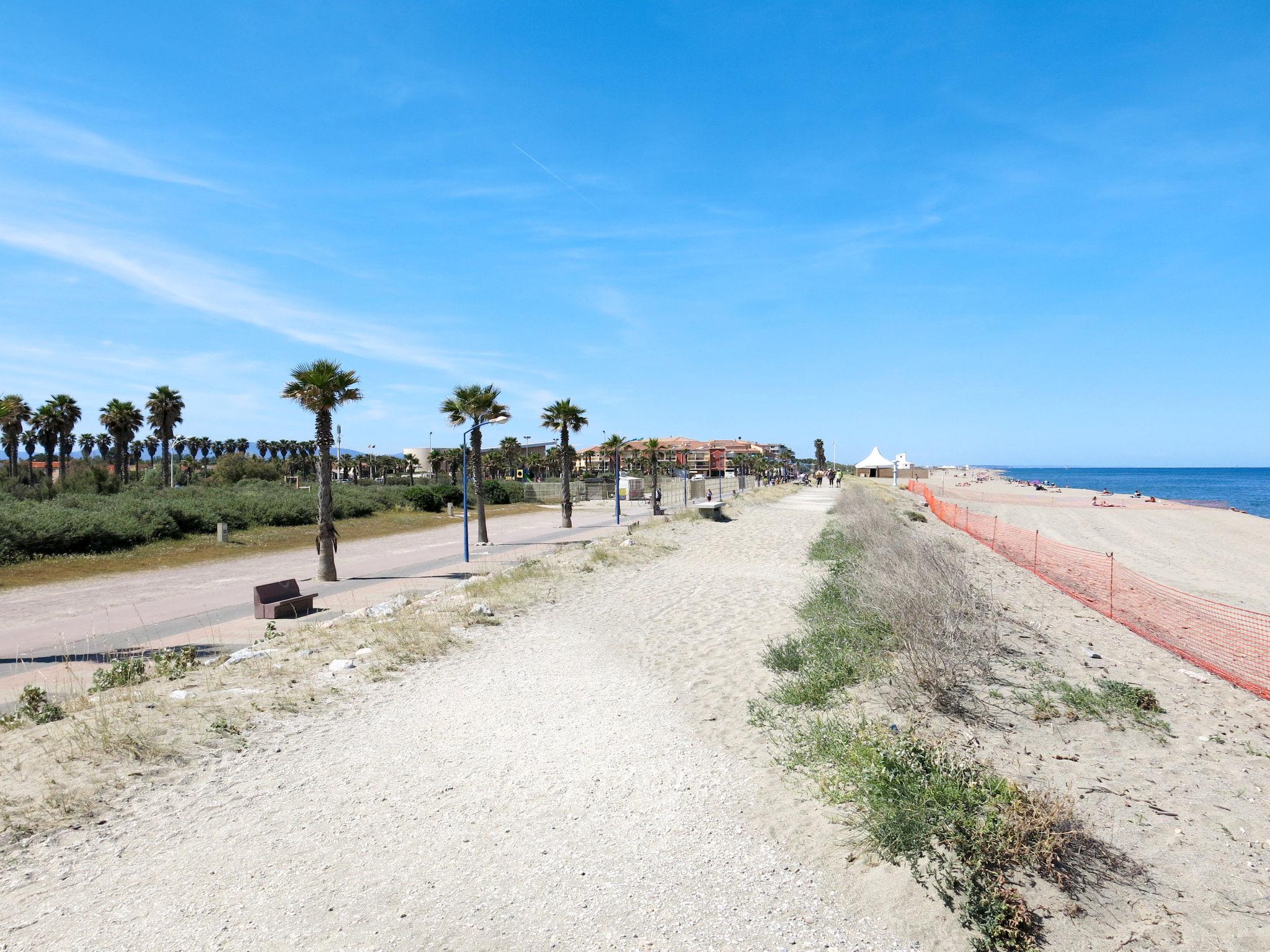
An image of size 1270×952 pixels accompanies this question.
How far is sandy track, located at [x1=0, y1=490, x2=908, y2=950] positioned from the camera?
412 cm

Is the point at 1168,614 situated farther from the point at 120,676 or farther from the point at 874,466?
the point at 874,466

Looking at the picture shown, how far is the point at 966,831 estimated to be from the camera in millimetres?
4566

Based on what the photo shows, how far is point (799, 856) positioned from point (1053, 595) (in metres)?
12.8

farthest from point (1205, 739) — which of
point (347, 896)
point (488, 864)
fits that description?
point (347, 896)

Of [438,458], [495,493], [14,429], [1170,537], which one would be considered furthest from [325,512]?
[438,458]

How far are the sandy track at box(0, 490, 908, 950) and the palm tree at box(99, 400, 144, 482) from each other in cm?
6081

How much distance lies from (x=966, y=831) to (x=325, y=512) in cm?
1857

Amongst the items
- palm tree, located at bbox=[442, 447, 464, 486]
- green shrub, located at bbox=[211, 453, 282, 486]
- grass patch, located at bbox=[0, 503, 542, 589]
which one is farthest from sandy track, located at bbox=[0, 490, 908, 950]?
palm tree, located at bbox=[442, 447, 464, 486]

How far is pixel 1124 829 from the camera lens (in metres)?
5.02

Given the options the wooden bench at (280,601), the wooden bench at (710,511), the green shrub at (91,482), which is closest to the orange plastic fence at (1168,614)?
the wooden bench at (710,511)

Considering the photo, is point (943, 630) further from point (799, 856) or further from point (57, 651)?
point (57, 651)

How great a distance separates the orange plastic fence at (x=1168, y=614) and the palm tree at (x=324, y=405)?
18.5 metres

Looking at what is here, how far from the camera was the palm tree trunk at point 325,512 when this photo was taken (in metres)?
19.5

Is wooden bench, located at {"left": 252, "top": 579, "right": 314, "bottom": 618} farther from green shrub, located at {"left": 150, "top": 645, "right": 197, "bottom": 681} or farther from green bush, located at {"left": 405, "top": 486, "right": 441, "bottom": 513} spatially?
green bush, located at {"left": 405, "top": 486, "right": 441, "bottom": 513}
